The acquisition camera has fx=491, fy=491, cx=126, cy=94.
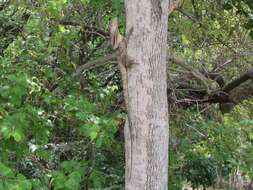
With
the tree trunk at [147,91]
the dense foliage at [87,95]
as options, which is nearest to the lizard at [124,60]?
the tree trunk at [147,91]

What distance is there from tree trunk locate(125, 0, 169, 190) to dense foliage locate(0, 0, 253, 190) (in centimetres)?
62

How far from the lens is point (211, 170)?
6297 mm

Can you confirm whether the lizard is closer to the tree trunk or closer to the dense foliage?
the tree trunk

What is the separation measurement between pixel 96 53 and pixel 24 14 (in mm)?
773

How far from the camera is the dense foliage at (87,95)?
320cm

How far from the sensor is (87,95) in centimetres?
414

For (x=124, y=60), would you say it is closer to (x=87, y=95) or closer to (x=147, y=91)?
(x=147, y=91)

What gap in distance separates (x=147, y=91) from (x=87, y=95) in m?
1.70

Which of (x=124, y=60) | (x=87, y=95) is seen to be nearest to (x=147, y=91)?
(x=124, y=60)

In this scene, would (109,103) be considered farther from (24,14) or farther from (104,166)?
(24,14)

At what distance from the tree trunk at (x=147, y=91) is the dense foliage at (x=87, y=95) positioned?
62cm

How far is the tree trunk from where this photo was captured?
248 centimetres

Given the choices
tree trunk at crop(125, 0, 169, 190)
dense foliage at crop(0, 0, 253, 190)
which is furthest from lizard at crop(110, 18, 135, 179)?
dense foliage at crop(0, 0, 253, 190)

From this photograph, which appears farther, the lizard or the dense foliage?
the dense foliage
